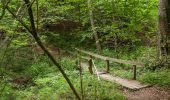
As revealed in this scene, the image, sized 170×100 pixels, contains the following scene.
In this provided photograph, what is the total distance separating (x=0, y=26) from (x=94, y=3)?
700 cm

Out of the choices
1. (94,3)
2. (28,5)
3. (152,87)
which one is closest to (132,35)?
(94,3)

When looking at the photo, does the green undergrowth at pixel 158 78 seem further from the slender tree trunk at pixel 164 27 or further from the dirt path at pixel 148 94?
the slender tree trunk at pixel 164 27

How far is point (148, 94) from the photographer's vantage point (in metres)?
9.52

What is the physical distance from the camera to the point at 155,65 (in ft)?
39.2

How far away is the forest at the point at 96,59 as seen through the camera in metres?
9.52

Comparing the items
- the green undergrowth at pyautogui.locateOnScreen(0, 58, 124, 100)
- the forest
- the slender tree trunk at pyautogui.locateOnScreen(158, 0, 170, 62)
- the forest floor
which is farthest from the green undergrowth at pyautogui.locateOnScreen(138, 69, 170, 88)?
the green undergrowth at pyautogui.locateOnScreen(0, 58, 124, 100)

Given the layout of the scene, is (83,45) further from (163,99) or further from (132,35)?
(163,99)

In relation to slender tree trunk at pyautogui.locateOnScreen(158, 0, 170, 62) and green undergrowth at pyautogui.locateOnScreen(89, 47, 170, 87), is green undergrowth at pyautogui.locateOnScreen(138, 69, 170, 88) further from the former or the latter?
slender tree trunk at pyautogui.locateOnScreen(158, 0, 170, 62)

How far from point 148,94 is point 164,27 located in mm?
3854

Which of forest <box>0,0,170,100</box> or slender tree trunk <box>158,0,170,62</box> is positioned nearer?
forest <box>0,0,170,100</box>

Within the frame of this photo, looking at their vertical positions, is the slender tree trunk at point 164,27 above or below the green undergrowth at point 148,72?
above

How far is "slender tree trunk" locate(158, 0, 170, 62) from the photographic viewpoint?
39.7ft

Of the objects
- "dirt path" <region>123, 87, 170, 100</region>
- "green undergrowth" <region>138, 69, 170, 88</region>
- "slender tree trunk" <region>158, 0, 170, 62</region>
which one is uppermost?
"slender tree trunk" <region>158, 0, 170, 62</region>

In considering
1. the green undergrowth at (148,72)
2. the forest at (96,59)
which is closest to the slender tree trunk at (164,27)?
the forest at (96,59)
